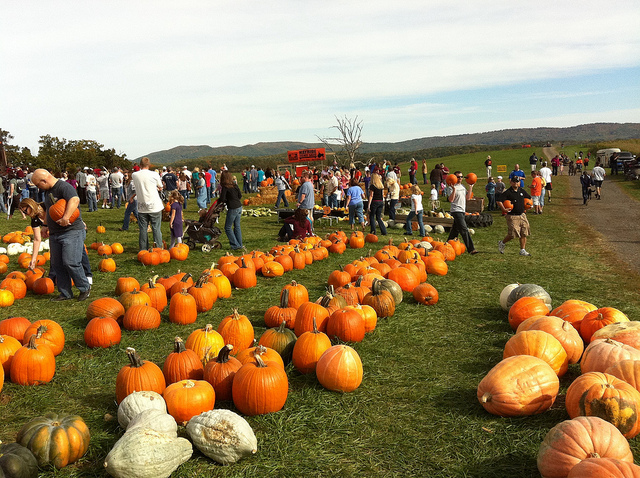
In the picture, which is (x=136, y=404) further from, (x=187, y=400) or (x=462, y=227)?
(x=462, y=227)

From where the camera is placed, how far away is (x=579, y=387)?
3.71 m

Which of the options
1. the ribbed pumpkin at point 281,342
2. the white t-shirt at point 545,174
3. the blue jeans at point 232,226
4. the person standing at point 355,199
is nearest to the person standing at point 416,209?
the person standing at point 355,199

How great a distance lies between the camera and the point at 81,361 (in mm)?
5328

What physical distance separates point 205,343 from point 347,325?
166 centimetres

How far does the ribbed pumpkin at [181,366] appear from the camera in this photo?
4.34 m

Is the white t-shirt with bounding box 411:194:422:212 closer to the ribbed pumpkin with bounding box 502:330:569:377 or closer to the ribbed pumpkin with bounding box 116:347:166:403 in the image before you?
the ribbed pumpkin with bounding box 502:330:569:377

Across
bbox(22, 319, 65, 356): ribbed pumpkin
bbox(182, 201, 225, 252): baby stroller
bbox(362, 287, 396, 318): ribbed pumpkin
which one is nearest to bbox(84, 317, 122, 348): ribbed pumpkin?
bbox(22, 319, 65, 356): ribbed pumpkin

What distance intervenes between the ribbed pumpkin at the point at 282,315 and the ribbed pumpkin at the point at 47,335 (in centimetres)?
245

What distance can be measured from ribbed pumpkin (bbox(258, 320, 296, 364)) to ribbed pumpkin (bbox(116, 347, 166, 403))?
1129 millimetres

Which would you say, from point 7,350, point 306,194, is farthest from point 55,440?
point 306,194

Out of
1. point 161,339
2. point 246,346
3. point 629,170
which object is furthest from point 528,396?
point 629,170

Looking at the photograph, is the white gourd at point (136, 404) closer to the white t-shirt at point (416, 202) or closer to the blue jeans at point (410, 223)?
the white t-shirt at point (416, 202)

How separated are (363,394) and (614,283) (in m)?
6.71

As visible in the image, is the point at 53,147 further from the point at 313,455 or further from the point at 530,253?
the point at 313,455
